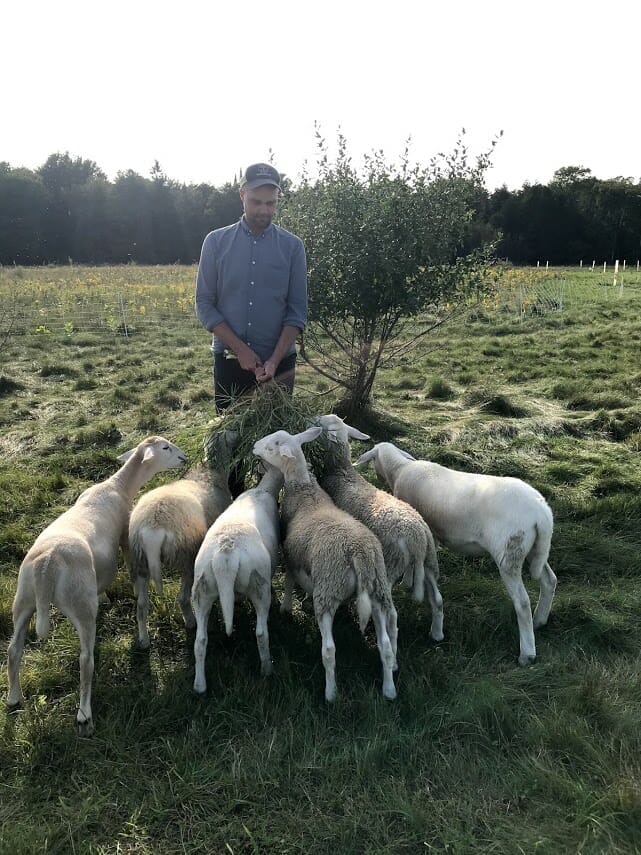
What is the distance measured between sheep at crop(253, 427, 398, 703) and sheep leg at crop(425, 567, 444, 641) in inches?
20.5

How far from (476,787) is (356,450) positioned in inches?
196

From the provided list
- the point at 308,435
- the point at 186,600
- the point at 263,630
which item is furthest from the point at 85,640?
the point at 308,435

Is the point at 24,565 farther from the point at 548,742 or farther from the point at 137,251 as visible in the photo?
the point at 137,251

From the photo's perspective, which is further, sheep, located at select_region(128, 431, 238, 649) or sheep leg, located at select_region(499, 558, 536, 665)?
sheep, located at select_region(128, 431, 238, 649)

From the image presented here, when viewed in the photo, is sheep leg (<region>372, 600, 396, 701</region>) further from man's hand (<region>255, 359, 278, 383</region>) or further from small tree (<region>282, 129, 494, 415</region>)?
small tree (<region>282, 129, 494, 415</region>)

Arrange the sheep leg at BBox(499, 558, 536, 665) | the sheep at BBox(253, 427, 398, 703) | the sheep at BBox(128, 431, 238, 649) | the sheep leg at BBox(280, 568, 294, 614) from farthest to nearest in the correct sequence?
the sheep leg at BBox(280, 568, 294, 614) < the sheep at BBox(128, 431, 238, 649) < the sheep leg at BBox(499, 558, 536, 665) < the sheep at BBox(253, 427, 398, 703)

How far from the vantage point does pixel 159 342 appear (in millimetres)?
15797

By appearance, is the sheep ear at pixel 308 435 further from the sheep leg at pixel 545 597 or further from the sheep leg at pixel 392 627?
the sheep leg at pixel 545 597

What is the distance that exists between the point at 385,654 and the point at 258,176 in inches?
144

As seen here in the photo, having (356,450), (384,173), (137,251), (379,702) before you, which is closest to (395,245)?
(384,173)

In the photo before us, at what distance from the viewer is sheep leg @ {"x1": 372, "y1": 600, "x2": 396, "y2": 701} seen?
3.44 m

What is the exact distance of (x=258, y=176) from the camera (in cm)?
471

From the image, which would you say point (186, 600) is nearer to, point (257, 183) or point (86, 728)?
point (86, 728)

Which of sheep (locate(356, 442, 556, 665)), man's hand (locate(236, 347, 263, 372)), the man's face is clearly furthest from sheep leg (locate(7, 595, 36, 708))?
the man's face
